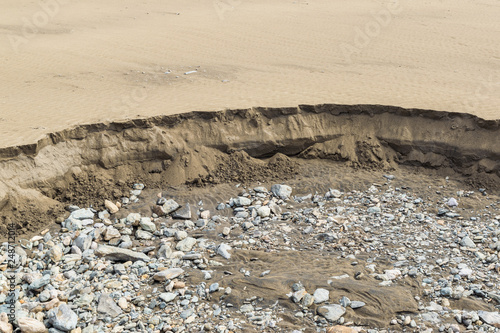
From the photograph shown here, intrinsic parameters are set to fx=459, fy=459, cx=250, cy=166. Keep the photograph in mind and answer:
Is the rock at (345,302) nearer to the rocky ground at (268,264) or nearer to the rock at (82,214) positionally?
the rocky ground at (268,264)

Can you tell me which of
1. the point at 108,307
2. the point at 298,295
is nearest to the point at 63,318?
the point at 108,307

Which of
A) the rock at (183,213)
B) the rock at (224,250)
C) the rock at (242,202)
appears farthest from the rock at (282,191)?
the rock at (224,250)

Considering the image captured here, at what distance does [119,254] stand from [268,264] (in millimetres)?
2299

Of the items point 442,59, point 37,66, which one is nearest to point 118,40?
point 37,66

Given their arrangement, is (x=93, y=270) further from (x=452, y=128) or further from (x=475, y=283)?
(x=452, y=128)

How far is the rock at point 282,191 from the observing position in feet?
28.9

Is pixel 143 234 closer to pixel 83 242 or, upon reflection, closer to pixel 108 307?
pixel 83 242

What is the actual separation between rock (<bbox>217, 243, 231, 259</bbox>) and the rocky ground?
2 cm

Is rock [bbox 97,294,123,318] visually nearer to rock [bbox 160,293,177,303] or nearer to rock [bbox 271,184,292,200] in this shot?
rock [bbox 160,293,177,303]

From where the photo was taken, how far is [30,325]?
556 centimetres

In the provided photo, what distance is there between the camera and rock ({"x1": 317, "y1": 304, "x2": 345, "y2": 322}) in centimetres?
562

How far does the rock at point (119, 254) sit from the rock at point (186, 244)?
0.53 meters

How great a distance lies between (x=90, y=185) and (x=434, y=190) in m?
6.55

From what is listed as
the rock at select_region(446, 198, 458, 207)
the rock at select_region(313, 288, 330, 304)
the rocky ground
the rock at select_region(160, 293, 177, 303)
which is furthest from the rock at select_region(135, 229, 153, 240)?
the rock at select_region(446, 198, 458, 207)
